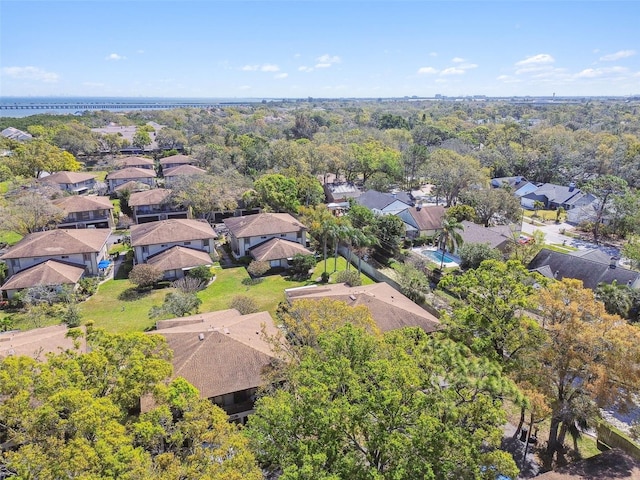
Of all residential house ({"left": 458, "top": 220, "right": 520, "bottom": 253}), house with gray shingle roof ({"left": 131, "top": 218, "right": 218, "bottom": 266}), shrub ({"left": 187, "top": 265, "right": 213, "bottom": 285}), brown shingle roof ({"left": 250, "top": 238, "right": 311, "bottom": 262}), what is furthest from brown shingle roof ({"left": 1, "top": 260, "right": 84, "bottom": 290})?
residential house ({"left": 458, "top": 220, "right": 520, "bottom": 253})

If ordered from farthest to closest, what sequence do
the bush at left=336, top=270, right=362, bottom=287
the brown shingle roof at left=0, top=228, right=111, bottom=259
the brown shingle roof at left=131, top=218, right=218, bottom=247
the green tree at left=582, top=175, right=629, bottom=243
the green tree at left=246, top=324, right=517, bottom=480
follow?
the green tree at left=582, top=175, right=629, bottom=243 < the brown shingle roof at left=131, top=218, right=218, bottom=247 < the brown shingle roof at left=0, top=228, right=111, bottom=259 < the bush at left=336, top=270, right=362, bottom=287 < the green tree at left=246, top=324, right=517, bottom=480

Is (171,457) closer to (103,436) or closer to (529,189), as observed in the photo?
(103,436)

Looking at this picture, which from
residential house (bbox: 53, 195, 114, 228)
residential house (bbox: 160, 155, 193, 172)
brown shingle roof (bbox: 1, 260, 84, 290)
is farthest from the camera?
residential house (bbox: 160, 155, 193, 172)

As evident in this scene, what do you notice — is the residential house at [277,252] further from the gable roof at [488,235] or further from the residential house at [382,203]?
the gable roof at [488,235]

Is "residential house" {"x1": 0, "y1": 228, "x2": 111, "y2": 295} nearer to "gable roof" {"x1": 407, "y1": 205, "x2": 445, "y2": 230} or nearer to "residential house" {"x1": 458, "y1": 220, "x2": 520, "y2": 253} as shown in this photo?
"gable roof" {"x1": 407, "y1": 205, "x2": 445, "y2": 230}

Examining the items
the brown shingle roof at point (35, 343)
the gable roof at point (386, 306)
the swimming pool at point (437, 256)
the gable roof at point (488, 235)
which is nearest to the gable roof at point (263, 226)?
the gable roof at point (386, 306)

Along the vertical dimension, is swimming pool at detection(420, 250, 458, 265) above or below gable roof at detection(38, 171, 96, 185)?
below

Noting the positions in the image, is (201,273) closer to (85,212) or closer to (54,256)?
(54,256)
